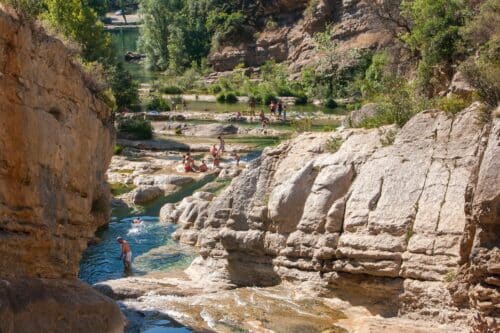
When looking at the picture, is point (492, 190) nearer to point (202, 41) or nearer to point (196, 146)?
point (196, 146)

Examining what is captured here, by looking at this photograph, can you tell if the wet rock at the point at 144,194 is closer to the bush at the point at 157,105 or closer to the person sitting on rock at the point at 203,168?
the person sitting on rock at the point at 203,168

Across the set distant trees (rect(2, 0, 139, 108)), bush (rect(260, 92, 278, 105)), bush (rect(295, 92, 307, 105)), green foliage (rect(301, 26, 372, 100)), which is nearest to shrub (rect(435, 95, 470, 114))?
distant trees (rect(2, 0, 139, 108))

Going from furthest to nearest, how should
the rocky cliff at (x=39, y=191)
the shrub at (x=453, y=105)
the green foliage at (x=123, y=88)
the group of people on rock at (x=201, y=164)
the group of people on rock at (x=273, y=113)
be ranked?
1. the green foliage at (x=123, y=88)
2. the group of people on rock at (x=273, y=113)
3. the group of people on rock at (x=201, y=164)
4. the shrub at (x=453, y=105)
5. the rocky cliff at (x=39, y=191)

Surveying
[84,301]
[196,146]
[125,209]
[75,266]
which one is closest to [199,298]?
[75,266]

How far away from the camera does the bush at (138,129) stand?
39.7 m

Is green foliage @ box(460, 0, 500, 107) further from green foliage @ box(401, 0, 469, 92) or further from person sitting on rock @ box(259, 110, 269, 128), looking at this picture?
person sitting on rock @ box(259, 110, 269, 128)

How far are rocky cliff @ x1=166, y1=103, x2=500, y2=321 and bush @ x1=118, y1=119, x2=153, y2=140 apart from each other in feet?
78.3

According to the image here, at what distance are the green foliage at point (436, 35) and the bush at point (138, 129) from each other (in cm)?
1887

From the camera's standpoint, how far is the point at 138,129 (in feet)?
131

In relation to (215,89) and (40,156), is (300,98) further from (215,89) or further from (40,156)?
(40,156)

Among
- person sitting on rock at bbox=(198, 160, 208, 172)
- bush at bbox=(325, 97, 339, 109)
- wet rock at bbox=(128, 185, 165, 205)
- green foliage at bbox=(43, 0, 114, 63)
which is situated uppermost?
green foliage at bbox=(43, 0, 114, 63)

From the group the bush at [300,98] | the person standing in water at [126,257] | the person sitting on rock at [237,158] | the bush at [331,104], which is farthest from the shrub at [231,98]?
the person standing in water at [126,257]

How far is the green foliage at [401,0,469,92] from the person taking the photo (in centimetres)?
2261

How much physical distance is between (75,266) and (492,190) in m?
7.32
